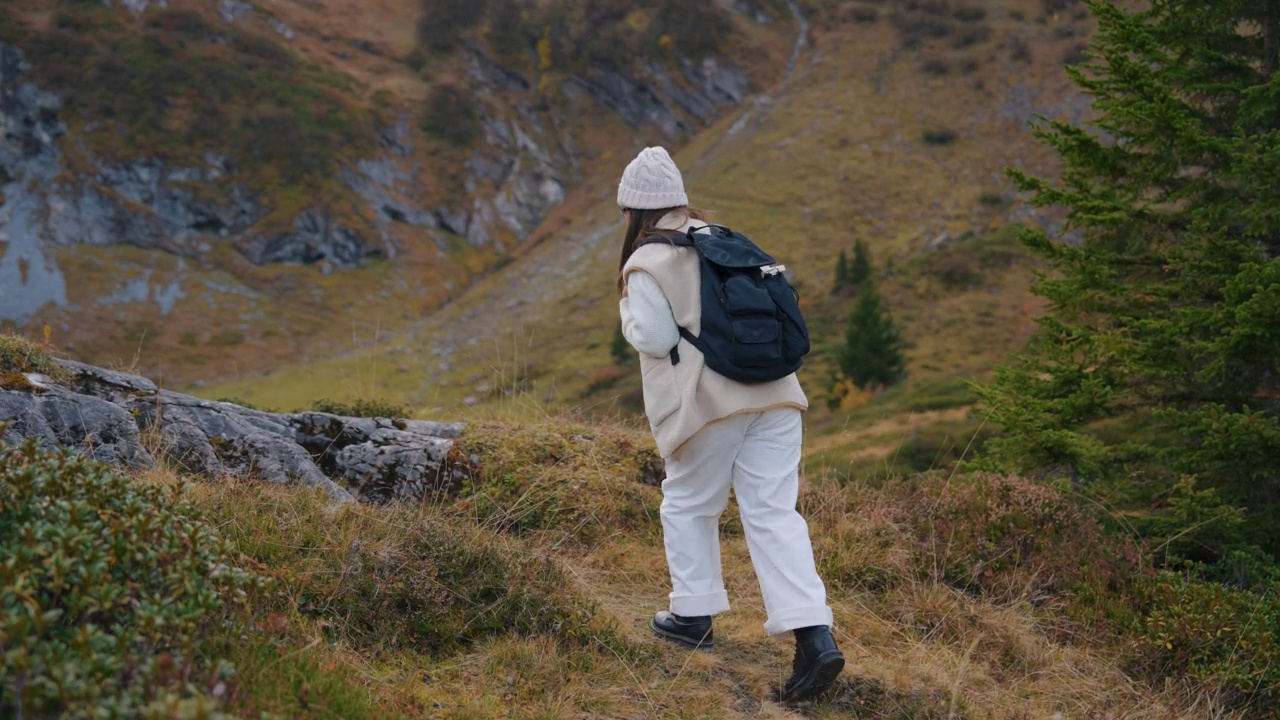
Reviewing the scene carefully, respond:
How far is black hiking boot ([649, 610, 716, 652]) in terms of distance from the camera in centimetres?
423

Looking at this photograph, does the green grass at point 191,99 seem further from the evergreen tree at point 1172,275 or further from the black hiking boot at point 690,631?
the black hiking boot at point 690,631

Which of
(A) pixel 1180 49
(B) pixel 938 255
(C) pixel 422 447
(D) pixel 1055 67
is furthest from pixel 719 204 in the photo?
(C) pixel 422 447

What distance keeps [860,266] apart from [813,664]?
3494 cm

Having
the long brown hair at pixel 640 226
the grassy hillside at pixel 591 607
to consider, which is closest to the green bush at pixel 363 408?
the grassy hillside at pixel 591 607

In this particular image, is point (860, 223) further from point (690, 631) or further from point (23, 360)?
point (23, 360)

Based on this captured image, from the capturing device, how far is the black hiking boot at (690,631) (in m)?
4.23

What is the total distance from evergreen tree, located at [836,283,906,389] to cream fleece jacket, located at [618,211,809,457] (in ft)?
78.4

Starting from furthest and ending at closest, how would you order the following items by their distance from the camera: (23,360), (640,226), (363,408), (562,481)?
(363,408) → (562,481) → (23,360) → (640,226)

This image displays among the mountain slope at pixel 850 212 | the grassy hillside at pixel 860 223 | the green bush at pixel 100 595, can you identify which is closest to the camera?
the green bush at pixel 100 595

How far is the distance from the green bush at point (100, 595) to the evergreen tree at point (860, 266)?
117 ft

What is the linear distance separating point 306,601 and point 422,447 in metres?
2.22

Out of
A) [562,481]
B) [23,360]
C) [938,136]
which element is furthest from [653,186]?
[938,136]

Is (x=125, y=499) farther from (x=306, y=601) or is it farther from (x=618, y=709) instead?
(x=618, y=709)

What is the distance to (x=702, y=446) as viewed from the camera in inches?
157
